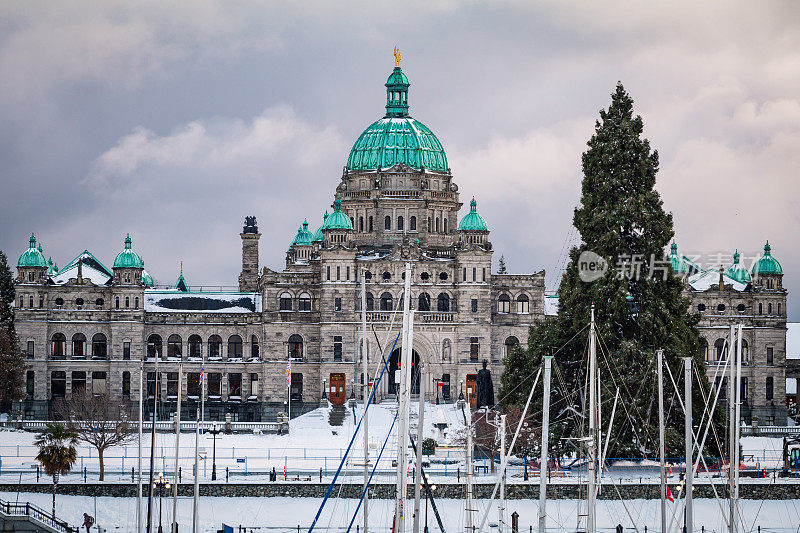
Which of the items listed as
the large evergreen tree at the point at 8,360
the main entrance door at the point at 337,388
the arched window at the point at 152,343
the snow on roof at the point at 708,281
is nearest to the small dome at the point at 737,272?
the snow on roof at the point at 708,281

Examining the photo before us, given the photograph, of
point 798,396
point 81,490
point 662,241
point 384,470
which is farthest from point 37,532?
point 798,396

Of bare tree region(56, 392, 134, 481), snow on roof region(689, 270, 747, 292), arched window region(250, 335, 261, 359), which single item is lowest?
bare tree region(56, 392, 134, 481)

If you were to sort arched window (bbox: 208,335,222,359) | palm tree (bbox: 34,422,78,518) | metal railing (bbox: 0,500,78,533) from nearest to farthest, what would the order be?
1. metal railing (bbox: 0,500,78,533)
2. palm tree (bbox: 34,422,78,518)
3. arched window (bbox: 208,335,222,359)

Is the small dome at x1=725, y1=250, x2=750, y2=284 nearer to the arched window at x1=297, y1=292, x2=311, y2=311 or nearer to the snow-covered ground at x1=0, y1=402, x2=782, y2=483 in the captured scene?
the snow-covered ground at x1=0, y1=402, x2=782, y2=483

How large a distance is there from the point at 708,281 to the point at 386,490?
56897mm

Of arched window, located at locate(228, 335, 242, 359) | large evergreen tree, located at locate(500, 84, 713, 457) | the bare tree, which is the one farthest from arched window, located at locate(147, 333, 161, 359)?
large evergreen tree, located at locate(500, 84, 713, 457)

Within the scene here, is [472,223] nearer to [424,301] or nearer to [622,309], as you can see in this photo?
[424,301]

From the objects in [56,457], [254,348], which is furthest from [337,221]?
[56,457]

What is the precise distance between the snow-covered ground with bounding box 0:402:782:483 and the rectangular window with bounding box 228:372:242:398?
12.1 metres

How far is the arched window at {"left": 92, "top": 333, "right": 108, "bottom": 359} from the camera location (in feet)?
468

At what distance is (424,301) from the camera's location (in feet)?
458

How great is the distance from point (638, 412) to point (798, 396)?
5287 cm

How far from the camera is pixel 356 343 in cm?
13912

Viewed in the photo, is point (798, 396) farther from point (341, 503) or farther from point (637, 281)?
point (341, 503)
